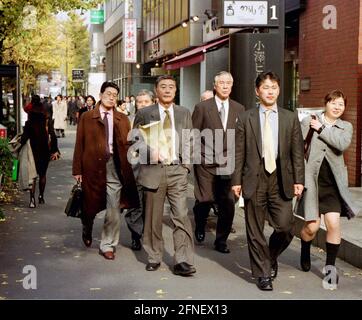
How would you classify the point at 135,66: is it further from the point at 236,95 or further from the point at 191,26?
the point at 236,95

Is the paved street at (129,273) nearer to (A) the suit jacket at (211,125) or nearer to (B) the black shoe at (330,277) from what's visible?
(B) the black shoe at (330,277)

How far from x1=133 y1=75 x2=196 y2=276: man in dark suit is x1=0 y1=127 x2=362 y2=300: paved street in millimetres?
335

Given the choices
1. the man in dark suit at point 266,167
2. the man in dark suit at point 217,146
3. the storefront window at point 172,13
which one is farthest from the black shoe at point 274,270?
the storefront window at point 172,13

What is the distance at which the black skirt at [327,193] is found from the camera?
21.8 feet

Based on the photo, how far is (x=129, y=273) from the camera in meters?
7.00

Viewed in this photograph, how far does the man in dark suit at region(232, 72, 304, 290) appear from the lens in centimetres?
629

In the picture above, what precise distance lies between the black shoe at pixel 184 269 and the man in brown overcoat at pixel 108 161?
117 cm

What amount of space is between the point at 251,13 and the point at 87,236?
5.18m

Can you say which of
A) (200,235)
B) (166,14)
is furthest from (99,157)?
(166,14)

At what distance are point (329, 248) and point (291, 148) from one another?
1079 mm

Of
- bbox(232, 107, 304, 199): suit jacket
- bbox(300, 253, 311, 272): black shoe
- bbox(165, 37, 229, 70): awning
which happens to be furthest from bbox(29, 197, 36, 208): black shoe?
bbox(165, 37, 229, 70): awning

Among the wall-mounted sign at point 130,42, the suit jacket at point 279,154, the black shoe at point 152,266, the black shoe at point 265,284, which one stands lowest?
the black shoe at point 152,266

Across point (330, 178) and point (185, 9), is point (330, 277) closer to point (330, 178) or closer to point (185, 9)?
point (330, 178)

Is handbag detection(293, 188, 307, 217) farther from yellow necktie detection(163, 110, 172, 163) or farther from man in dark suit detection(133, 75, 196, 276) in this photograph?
yellow necktie detection(163, 110, 172, 163)
